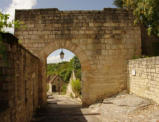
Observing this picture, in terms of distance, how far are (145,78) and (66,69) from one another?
90.3 feet

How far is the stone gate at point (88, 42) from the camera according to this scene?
7777mm

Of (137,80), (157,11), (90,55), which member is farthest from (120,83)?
(157,11)

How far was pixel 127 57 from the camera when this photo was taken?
7.98 metres

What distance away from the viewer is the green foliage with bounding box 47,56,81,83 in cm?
2267

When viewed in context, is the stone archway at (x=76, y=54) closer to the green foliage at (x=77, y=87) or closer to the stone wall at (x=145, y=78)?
the stone wall at (x=145, y=78)

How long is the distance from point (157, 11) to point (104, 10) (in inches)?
92.1

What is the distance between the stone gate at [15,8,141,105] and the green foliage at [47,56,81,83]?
6.25 metres

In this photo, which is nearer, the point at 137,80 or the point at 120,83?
the point at 137,80

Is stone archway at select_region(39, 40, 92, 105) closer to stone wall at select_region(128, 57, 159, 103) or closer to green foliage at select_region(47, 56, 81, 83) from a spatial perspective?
stone wall at select_region(128, 57, 159, 103)

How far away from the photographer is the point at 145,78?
6109 mm

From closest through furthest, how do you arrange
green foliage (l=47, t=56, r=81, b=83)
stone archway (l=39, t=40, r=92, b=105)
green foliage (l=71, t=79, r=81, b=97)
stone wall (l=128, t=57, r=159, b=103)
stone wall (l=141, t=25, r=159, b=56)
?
1. stone wall (l=128, t=57, r=159, b=103)
2. stone archway (l=39, t=40, r=92, b=105)
3. stone wall (l=141, t=25, r=159, b=56)
4. green foliage (l=71, t=79, r=81, b=97)
5. green foliage (l=47, t=56, r=81, b=83)

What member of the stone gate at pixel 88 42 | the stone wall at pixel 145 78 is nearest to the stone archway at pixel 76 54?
the stone gate at pixel 88 42

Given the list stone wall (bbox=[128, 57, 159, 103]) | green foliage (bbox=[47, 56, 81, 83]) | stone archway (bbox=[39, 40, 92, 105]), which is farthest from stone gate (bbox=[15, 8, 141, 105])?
green foliage (bbox=[47, 56, 81, 83])

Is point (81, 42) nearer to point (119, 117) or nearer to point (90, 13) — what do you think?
point (90, 13)
